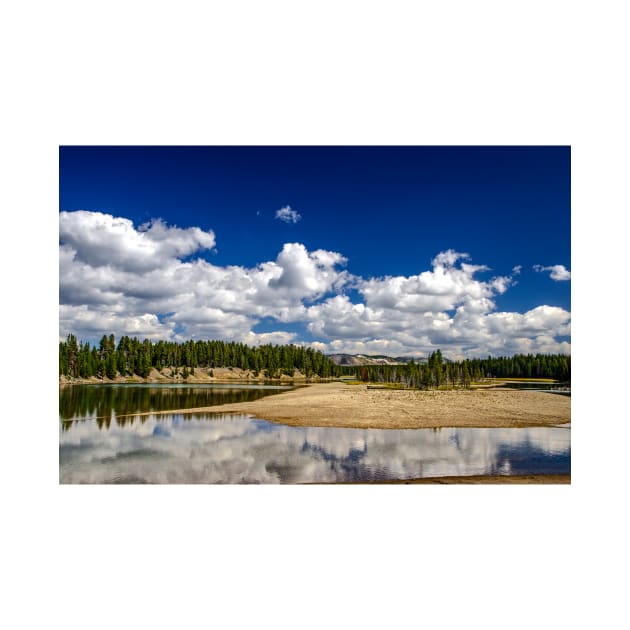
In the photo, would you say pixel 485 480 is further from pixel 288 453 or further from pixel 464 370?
pixel 464 370

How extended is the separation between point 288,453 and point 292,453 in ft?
0.65

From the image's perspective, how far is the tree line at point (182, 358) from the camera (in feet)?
318

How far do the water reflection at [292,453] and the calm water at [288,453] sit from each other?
0.15 feet

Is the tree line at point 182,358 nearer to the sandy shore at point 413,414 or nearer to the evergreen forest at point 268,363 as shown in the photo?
the evergreen forest at point 268,363

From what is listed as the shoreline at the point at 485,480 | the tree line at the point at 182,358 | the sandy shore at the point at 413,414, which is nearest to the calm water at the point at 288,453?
the shoreline at the point at 485,480

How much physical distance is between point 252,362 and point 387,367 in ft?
164

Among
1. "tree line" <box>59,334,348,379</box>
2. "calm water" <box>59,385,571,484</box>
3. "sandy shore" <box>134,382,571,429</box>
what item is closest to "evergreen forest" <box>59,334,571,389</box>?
"tree line" <box>59,334,348,379</box>

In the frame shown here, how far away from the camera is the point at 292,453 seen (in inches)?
787

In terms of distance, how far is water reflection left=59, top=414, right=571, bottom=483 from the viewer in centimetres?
1703

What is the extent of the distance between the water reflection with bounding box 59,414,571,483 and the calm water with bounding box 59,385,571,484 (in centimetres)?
5

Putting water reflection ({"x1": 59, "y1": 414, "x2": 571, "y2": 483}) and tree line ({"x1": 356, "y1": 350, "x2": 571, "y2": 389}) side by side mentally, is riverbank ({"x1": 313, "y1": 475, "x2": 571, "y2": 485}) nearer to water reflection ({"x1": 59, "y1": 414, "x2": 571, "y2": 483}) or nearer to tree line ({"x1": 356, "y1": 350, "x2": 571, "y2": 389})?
water reflection ({"x1": 59, "y1": 414, "x2": 571, "y2": 483})

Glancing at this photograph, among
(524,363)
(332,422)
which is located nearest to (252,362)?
(524,363)

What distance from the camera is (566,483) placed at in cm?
1630
